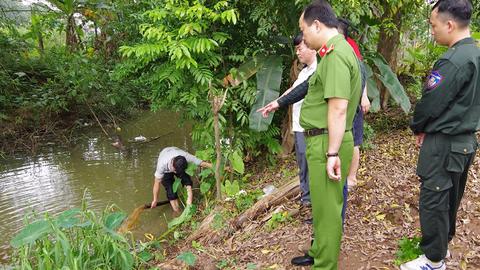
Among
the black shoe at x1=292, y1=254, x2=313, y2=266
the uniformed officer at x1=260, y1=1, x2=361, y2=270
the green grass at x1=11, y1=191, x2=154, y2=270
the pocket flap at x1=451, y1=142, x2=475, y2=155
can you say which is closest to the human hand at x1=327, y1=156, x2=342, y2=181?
the uniformed officer at x1=260, y1=1, x2=361, y2=270

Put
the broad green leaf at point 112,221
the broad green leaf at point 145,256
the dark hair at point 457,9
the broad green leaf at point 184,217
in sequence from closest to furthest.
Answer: the dark hair at point 457,9
the broad green leaf at point 112,221
the broad green leaf at point 145,256
the broad green leaf at point 184,217

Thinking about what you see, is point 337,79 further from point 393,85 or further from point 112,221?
point 393,85

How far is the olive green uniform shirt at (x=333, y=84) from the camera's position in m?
2.25

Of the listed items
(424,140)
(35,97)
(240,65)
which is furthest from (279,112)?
(35,97)

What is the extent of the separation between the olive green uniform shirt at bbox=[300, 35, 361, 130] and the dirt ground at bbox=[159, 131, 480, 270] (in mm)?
1264

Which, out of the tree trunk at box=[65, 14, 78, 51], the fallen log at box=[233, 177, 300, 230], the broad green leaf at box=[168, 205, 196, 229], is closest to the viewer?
the fallen log at box=[233, 177, 300, 230]

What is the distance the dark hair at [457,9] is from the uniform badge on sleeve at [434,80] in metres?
0.32

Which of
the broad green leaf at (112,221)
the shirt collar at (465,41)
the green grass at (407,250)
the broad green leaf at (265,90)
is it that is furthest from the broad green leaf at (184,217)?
the shirt collar at (465,41)

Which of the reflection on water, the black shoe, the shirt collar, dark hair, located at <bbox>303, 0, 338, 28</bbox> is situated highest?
dark hair, located at <bbox>303, 0, 338, 28</bbox>

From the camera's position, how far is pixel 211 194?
5.34m

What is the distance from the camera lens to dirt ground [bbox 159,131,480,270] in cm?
307

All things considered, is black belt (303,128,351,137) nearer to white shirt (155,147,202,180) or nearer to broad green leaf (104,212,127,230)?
broad green leaf (104,212,127,230)

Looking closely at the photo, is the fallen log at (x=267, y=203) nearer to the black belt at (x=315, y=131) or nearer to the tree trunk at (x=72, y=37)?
the black belt at (x=315, y=131)

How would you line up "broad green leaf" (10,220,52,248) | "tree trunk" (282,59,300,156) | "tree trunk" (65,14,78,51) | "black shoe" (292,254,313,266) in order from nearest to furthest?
"broad green leaf" (10,220,52,248) < "black shoe" (292,254,313,266) < "tree trunk" (282,59,300,156) < "tree trunk" (65,14,78,51)
